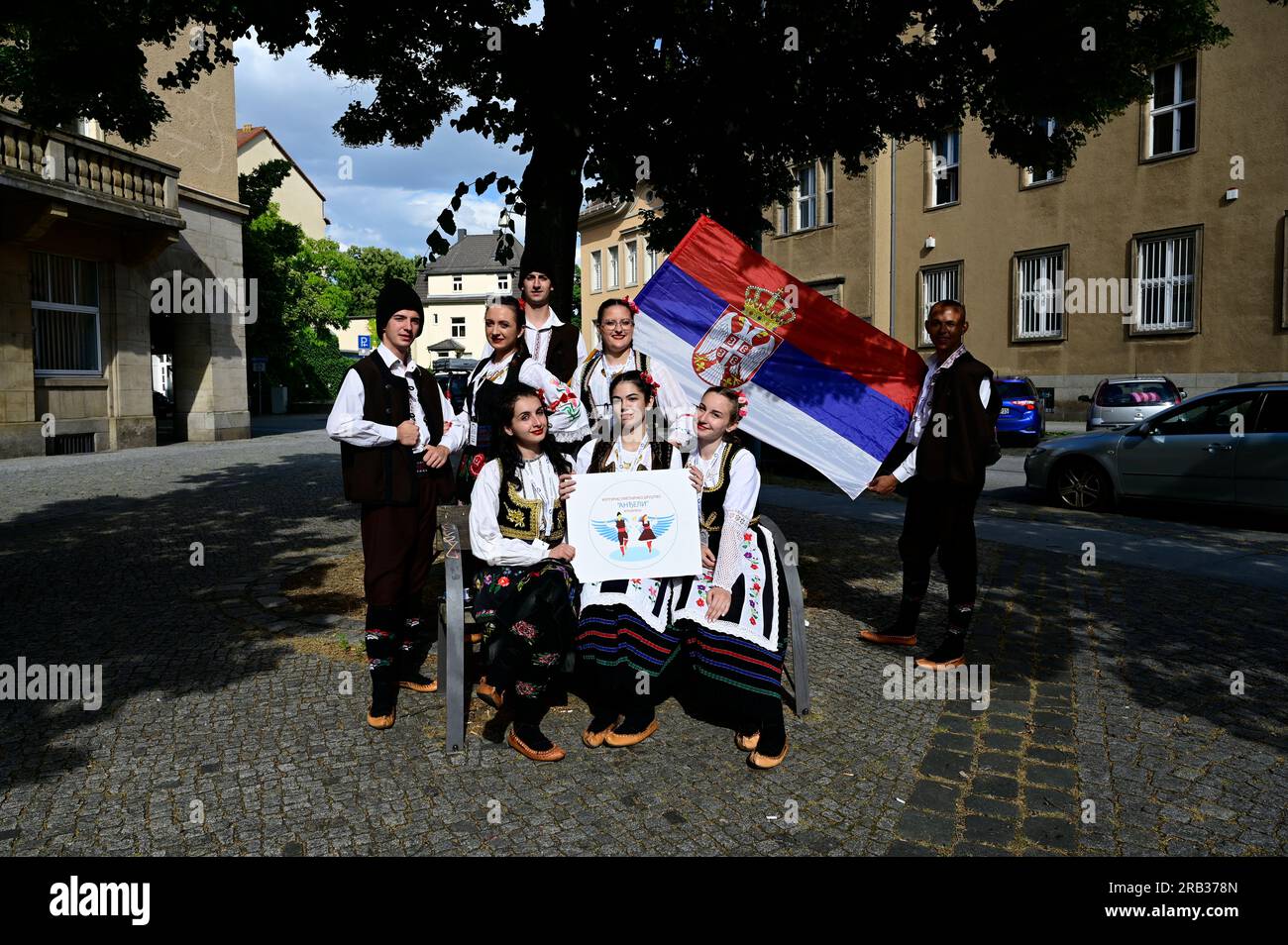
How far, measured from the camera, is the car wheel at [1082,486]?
438 inches

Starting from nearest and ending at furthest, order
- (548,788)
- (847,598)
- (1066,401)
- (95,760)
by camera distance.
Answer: (548,788) < (95,760) < (847,598) < (1066,401)

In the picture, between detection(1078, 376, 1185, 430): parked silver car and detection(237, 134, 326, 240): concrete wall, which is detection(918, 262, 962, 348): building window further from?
detection(237, 134, 326, 240): concrete wall

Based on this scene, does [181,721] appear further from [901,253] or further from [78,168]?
[901,253]

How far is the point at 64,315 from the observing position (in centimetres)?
1842

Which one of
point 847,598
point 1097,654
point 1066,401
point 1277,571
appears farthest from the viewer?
point 1066,401

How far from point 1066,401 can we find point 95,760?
84.0 feet

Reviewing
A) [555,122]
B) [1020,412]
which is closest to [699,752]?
[555,122]

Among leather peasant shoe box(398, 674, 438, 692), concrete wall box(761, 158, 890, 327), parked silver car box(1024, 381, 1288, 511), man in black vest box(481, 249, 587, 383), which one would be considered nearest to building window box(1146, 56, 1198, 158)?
concrete wall box(761, 158, 890, 327)

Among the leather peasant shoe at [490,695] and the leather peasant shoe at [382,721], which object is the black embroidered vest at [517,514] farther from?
the leather peasant shoe at [382,721]

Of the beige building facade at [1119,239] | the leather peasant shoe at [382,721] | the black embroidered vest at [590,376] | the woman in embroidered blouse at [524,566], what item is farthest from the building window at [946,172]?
the leather peasant shoe at [382,721]

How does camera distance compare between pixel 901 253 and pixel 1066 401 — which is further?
pixel 901 253

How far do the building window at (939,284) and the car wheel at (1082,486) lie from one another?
56.3 feet
